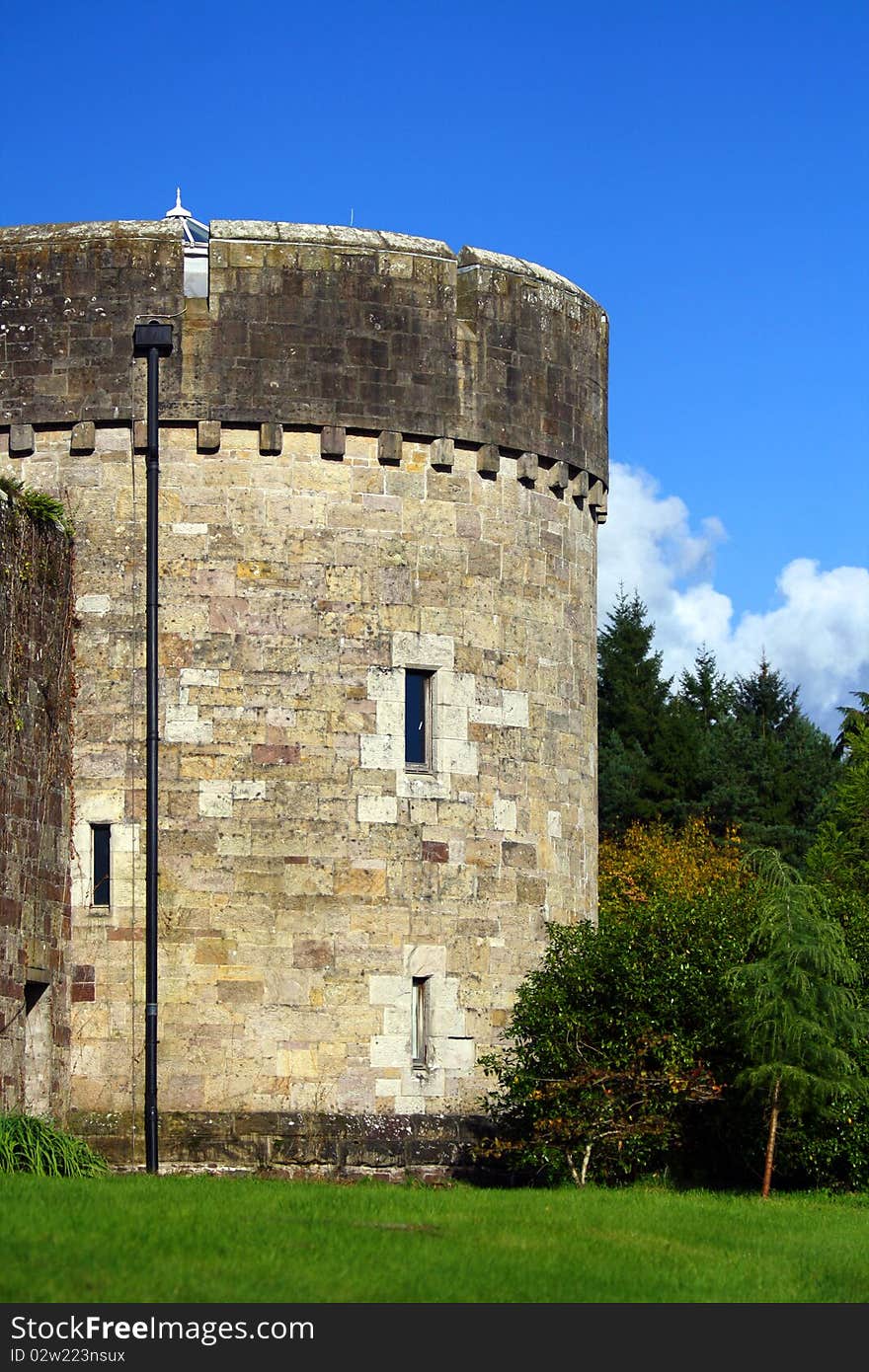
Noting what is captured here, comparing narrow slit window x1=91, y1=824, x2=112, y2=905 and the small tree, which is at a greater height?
narrow slit window x1=91, y1=824, x2=112, y2=905

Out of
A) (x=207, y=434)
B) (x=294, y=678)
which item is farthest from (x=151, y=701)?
(x=207, y=434)

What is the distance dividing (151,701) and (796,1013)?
24.4 ft

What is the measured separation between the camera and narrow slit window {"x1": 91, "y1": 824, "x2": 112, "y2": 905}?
925 inches

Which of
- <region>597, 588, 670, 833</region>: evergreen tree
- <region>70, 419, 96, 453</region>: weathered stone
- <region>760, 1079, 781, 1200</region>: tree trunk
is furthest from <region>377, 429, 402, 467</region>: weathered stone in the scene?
<region>597, 588, 670, 833</region>: evergreen tree

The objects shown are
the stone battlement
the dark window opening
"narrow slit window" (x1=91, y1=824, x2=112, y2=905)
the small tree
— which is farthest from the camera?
the stone battlement

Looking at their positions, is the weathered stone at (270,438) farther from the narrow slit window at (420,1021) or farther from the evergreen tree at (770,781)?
the evergreen tree at (770,781)

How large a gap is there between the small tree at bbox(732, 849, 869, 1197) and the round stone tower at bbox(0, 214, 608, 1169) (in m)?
3.08

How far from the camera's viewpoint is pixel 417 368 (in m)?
24.7

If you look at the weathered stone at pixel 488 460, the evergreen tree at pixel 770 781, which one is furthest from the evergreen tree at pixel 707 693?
the weathered stone at pixel 488 460

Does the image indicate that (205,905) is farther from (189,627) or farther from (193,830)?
(189,627)

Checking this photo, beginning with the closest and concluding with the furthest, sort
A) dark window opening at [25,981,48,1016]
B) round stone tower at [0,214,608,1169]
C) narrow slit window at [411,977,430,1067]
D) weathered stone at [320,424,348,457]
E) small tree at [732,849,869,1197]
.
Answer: small tree at [732,849,869,1197] < dark window opening at [25,981,48,1016] < round stone tower at [0,214,608,1169] < narrow slit window at [411,977,430,1067] < weathered stone at [320,424,348,457]

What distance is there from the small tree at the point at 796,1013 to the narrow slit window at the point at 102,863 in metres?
6.70

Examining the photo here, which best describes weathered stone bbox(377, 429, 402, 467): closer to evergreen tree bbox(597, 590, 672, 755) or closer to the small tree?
the small tree

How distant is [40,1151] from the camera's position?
20109 millimetres
